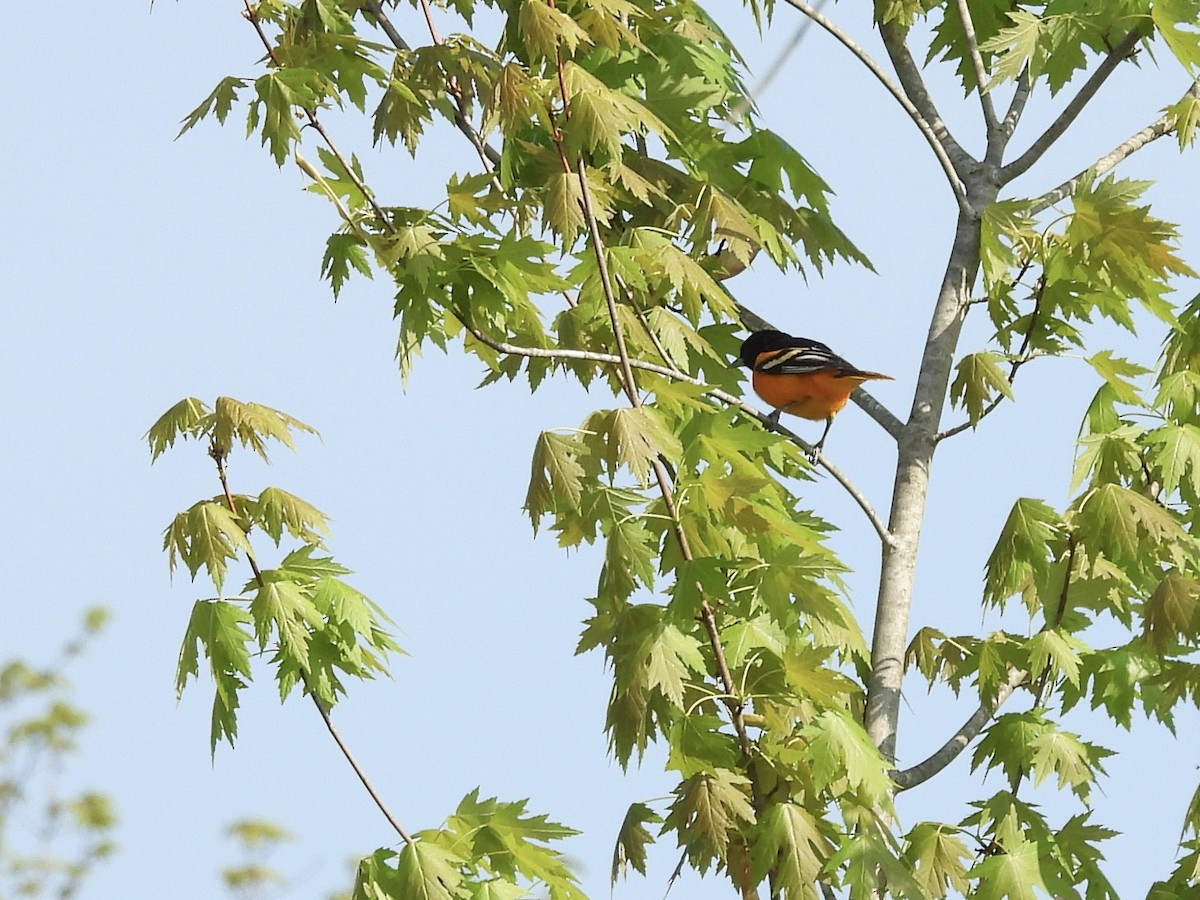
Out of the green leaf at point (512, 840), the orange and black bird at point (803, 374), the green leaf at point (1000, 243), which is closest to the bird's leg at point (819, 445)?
the orange and black bird at point (803, 374)

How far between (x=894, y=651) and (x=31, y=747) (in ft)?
42.3

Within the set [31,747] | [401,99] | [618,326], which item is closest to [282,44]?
[401,99]

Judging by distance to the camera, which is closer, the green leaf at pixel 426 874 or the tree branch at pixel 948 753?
the green leaf at pixel 426 874

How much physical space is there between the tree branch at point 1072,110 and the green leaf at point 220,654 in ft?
12.2

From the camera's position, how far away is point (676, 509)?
429cm

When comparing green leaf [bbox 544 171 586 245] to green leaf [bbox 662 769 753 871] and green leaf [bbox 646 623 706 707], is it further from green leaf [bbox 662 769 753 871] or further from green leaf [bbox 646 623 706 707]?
green leaf [bbox 662 769 753 871]

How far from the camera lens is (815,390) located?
6.30m

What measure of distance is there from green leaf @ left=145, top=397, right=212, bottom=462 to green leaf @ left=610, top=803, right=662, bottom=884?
1.93m

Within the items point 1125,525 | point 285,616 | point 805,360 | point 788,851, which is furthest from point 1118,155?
point 285,616

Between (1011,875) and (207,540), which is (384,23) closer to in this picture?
(207,540)

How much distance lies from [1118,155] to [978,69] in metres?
0.72

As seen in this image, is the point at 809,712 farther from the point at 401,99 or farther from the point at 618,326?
the point at 401,99

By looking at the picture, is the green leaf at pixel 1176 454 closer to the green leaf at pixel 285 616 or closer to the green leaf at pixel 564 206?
the green leaf at pixel 564 206

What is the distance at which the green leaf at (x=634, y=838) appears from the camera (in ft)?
15.9
